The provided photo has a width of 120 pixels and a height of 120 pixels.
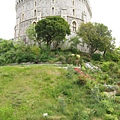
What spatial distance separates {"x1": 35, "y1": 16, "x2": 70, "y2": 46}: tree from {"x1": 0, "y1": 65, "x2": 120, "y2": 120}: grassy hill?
12.4m

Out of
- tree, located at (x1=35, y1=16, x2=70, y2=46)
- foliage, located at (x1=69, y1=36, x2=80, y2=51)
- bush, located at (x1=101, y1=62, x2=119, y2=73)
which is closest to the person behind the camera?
bush, located at (x1=101, y1=62, x2=119, y2=73)

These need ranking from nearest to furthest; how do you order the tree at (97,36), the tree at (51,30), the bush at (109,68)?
the bush at (109,68), the tree at (51,30), the tree at (97,36)

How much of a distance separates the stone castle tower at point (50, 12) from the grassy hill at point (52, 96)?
75.4 feet

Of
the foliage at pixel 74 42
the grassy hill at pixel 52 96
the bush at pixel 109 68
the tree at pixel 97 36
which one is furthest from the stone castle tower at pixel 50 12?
the grassy hill at pixel 52 96

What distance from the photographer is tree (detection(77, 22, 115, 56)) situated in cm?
3988

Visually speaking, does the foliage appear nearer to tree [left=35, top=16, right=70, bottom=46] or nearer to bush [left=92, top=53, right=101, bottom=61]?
tree [left=35, top=16, right=70, bottom=46]

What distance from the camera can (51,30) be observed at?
39.3 m

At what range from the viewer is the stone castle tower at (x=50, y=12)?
49.4m

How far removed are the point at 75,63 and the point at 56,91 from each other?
37.2 feet

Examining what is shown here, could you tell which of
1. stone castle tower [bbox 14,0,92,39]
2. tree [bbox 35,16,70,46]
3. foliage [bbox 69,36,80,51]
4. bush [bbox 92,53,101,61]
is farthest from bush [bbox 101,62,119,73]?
stone castle tower [bbox 14,0,92,39]

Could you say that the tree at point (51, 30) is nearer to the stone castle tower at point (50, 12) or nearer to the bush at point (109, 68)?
the stone castle tower at point (50, 12)

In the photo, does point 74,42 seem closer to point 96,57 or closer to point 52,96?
point 96,57

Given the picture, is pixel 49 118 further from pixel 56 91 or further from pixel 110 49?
pixel 110 49

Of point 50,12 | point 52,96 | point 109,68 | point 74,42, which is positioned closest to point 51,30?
point 74,42
